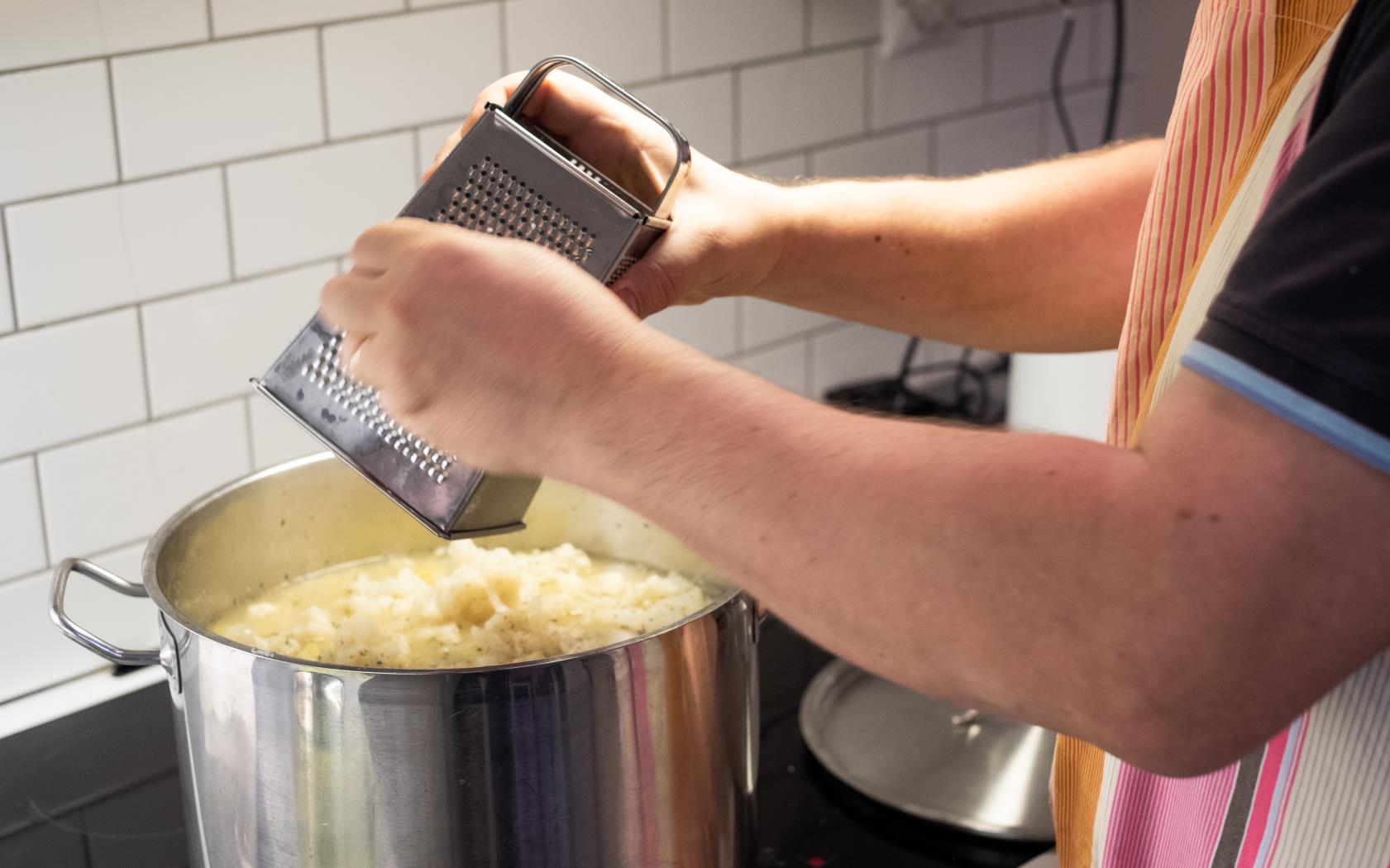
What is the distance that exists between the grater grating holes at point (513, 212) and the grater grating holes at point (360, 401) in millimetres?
80

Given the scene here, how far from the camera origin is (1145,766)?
0.48 meters

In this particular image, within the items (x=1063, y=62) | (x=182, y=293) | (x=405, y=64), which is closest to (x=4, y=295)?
(x=182, y=293)

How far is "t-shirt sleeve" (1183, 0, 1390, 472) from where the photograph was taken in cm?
41

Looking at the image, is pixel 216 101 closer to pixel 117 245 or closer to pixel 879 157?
pixel 117 245

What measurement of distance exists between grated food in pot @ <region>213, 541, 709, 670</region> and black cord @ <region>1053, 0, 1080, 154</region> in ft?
2.87

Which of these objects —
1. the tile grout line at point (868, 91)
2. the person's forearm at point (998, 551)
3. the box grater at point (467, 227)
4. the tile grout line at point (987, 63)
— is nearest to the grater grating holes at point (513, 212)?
the box grater at point (467, 227)

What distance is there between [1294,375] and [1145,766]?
15 centimetres

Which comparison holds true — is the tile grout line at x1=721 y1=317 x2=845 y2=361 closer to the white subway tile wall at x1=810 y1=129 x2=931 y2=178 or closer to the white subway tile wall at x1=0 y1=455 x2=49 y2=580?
the white subway tile wall at x1=810 y1=129 x2=931 y2=178

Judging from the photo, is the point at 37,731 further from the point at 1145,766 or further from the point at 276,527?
the point at 1145,766

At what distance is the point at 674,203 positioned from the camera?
72 cm

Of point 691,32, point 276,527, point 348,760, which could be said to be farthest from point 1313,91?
point 691,32

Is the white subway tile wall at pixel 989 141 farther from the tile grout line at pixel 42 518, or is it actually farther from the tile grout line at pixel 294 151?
the tile grout line at pixel 42 518

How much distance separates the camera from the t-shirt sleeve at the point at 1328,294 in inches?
16.2

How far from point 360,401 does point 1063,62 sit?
44.1 inches
